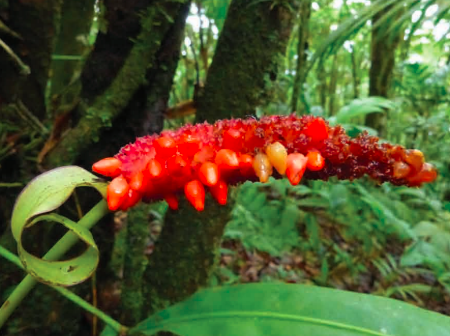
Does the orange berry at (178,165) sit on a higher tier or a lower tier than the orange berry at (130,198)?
higher

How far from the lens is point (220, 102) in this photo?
109cm

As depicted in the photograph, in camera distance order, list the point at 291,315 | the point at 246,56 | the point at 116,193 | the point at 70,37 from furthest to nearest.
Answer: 1. the point at 70,37
2. the point at 246,56
3. the point at 291,315
4. the point at 116,193

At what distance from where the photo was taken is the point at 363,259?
7.79 ft

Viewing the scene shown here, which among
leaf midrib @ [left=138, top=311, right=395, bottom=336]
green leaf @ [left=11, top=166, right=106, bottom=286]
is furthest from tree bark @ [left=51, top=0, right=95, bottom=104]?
green leaf @ [left=11, top=166, right=106, bottom=286]

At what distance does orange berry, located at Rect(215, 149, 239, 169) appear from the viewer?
47cm

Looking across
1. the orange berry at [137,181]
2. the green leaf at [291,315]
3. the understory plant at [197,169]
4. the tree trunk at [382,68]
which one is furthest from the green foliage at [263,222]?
the tree trunk at [382,68]

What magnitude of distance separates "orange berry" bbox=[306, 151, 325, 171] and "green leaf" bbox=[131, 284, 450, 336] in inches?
11.9

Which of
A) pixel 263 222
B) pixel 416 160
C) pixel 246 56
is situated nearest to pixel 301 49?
pixel 263 222

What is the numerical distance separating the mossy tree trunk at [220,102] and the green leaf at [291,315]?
300 mm

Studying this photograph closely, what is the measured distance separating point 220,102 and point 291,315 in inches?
22.9

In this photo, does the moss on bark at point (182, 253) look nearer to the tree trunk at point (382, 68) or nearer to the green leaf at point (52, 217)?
the green leaf at point (52, 217)

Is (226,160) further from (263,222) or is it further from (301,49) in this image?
(301,49)

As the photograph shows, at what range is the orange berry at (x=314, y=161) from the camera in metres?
0.47

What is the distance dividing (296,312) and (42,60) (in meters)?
1.02
